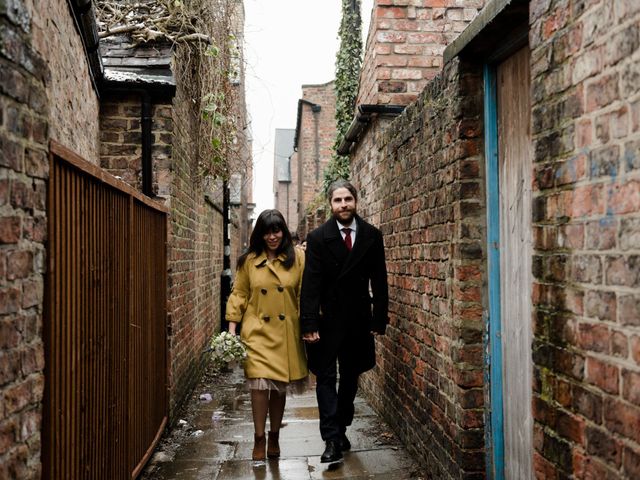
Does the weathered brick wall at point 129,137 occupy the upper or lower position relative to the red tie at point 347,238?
upper

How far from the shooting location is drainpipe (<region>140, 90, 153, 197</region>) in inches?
210

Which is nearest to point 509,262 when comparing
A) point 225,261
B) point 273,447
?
point 273,447

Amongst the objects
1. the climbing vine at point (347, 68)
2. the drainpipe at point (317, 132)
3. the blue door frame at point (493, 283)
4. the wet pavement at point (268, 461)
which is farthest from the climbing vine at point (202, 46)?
the drainpipe at point (317, 132)

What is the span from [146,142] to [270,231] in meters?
1.57

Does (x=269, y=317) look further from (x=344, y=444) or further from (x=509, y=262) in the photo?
(x=509, y=262)

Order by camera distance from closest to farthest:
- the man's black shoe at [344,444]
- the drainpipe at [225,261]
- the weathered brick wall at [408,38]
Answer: the man's black shoe at [344,444], the weathered brick wall at [408,38], the drainpipe at [225,261]

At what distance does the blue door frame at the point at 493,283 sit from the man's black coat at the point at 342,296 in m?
1.28

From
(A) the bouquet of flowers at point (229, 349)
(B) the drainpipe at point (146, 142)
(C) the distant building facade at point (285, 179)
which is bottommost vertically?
(A) the bouquet of flowers at point (229, 349)

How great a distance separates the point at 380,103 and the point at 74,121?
285 centimetres

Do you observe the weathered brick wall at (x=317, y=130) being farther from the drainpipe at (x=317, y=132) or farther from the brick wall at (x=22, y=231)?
the brick wall at (x=22, y=231)

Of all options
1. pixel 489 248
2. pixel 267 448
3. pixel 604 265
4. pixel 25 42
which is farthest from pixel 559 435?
pixel 267 448

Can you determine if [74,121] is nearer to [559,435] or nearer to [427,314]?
[427,314]

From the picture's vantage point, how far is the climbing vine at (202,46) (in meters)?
5.99

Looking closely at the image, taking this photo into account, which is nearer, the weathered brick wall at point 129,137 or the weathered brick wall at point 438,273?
the weathered brick wall at point 438,273
